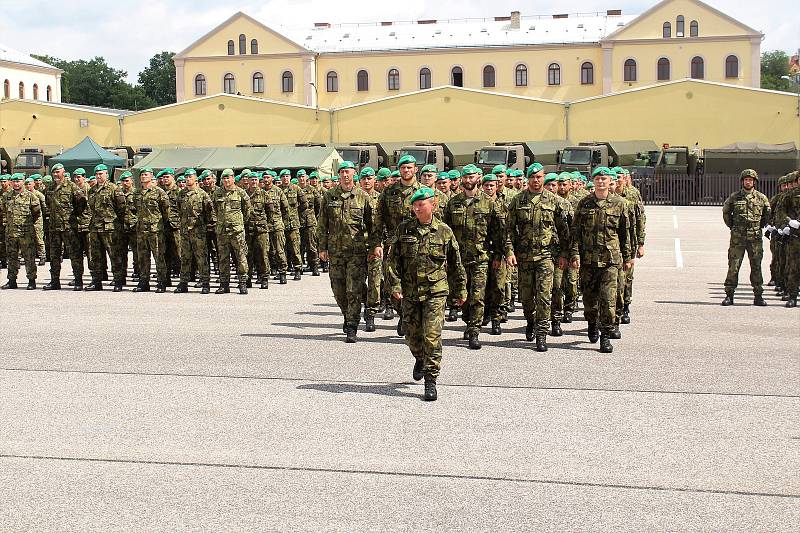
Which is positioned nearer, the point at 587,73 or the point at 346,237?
the point at 346,237

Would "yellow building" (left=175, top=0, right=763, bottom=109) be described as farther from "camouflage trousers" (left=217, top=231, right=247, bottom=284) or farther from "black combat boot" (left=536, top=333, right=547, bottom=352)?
"black combat boot" (left=536, top=333, right=547, bottom=352)

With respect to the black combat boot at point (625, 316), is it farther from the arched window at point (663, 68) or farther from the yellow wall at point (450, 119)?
the arched window at point (663, 68)

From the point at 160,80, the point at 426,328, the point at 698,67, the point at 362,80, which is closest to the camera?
the point at 426,328

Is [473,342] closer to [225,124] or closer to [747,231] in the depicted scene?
[747,231]

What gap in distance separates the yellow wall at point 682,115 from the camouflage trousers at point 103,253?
4449cm

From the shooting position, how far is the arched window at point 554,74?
79.4 metres

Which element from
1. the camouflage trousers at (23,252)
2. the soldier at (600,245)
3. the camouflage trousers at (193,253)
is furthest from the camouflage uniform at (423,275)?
the camouflage trousers at (23,252)

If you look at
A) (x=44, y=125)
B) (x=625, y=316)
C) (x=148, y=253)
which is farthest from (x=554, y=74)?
(x=625, y=316)

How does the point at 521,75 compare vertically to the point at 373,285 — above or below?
above

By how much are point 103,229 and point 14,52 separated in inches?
3435

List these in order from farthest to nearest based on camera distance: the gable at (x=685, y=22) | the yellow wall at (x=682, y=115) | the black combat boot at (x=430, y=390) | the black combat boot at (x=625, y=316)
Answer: the gable at (x=685, y=22) → the yellow wall at (x=682, y=115) → the black combat boot at (x=625, y=316) → the black combat boot at (x=430, y=390)

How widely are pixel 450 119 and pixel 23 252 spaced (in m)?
45.1

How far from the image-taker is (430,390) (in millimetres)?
8938

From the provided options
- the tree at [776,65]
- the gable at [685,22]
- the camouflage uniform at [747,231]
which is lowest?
the camouflage uniform at [747,231]
